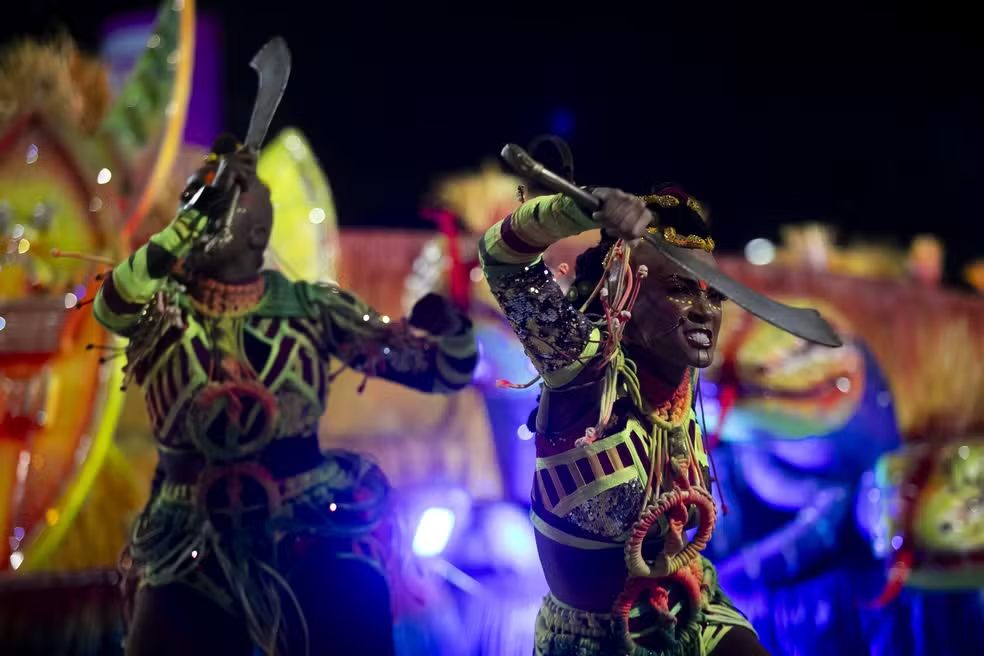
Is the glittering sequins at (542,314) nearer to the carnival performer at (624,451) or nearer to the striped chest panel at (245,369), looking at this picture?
the carnival performer at (624,451)

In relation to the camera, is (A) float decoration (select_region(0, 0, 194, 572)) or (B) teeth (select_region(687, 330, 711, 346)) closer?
(B) teeth (select_region(687, 330, 711, 346))

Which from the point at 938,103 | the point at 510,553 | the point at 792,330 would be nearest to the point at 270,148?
the point at 510,553

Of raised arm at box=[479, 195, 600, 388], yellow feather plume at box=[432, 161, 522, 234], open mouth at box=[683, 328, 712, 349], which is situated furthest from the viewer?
yellow feather plume at box=[432, 161, 522, 234]

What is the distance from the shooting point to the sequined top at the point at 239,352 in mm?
2367

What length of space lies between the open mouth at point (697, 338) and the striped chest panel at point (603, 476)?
18 centimetres

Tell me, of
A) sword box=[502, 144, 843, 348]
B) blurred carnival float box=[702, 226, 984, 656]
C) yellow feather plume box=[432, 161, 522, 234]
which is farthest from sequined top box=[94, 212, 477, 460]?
yellow feather plume box=[432, 161, 522, 234]

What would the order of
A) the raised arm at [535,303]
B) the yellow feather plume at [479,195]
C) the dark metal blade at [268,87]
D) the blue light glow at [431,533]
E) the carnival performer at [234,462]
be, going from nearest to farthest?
1. the raised arm at [535,303]
2. the carnival performer at [234,462]
3. the dark metal blade at [268,87]
4. the blue light glow at [431,533]
5. the yellow feather plume at [479,195]

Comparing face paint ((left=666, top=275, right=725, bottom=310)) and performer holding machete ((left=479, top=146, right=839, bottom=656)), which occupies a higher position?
face paint ((left=666, top=275, right=725, bottom=310))

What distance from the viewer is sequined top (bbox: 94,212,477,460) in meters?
2.37

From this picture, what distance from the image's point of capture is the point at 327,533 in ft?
7.88

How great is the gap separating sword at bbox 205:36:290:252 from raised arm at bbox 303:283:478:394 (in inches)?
10.4

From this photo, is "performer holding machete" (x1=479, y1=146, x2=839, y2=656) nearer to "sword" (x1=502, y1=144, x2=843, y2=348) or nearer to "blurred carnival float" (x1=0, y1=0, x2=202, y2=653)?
"sword" (x1=502, y1=144, x2=843, y2=348)

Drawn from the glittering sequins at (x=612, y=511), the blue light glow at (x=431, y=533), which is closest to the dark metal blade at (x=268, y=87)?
the glittering sequins at (x=612, y=511)

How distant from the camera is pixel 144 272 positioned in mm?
2334
